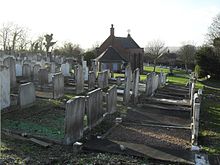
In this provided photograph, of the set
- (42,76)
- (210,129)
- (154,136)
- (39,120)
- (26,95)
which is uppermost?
(42,76)

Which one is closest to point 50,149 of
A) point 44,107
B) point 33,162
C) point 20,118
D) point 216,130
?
point 33,162

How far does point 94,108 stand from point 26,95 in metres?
3.91

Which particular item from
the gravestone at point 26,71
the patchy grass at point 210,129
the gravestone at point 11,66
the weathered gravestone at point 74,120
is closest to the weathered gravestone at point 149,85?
the patchy grass at point 210,129

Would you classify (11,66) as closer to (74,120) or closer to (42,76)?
(42,76)

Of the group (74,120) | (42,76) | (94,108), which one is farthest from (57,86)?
(74,120)

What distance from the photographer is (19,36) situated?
199 feet

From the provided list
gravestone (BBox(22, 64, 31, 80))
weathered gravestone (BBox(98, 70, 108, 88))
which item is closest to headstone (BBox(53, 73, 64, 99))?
weathered gravestone (BBox(98, 70, 108, 88))

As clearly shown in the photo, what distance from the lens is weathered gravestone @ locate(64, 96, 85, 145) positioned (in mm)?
8695

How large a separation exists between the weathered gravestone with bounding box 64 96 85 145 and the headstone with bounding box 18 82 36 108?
4231mm

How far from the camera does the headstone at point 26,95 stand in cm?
1259

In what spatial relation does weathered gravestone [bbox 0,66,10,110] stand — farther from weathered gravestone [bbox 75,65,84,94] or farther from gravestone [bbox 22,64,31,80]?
gravestone [bbox 22,64,31,80]

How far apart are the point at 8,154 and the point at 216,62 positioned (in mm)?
31861

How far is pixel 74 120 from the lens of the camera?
911cm

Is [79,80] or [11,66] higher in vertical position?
[11,66]
